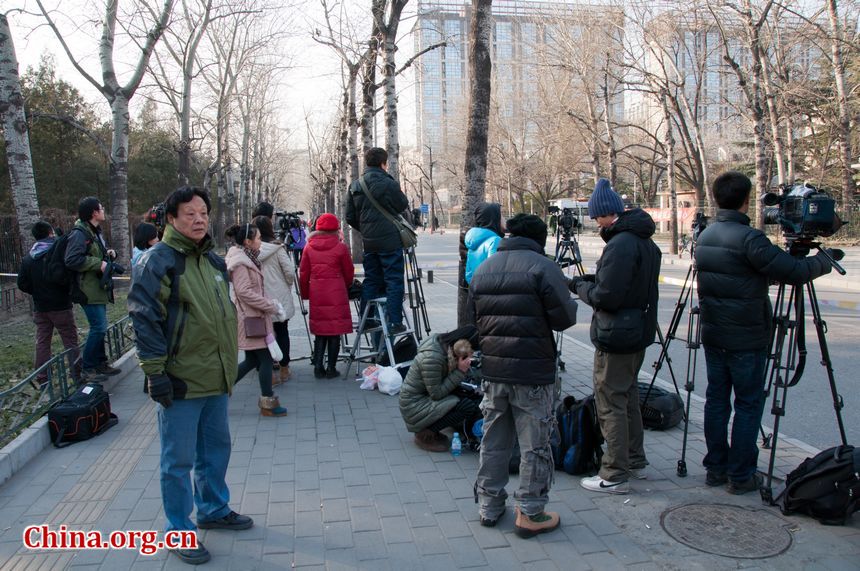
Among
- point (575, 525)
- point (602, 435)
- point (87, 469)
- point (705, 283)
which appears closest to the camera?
point (575, 525)

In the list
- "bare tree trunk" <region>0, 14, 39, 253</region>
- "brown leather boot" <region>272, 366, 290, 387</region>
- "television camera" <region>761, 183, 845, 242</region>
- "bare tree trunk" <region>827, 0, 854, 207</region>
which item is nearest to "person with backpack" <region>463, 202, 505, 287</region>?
"brown leather boot" <region>272, 366, 290, 387</region>

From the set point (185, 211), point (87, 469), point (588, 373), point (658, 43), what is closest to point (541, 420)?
point (185, 211)

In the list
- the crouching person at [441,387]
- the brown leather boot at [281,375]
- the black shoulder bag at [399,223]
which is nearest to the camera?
the crouching person at [441,387]

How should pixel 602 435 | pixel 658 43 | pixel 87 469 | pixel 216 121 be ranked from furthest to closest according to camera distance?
pixel 216 121 → pixel 658 43 → pixel 87 469 → pixel 602 435

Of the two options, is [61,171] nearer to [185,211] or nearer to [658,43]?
[658,43]

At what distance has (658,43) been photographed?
74.2ft

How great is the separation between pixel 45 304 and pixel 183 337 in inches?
170

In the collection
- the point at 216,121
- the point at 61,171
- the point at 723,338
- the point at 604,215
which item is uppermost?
the point at 216,121

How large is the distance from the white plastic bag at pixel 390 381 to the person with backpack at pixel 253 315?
1129mm

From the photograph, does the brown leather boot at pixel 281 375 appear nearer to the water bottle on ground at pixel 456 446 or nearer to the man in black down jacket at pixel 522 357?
the water bottle on ground at pixel 456 446

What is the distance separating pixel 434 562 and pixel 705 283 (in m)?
2.42

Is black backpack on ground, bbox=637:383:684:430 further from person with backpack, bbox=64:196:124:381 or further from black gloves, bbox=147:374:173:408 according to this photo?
person with backpack, bbox=64:196:124:381

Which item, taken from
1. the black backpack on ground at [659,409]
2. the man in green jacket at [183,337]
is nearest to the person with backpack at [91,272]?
the man in green jacket at [183,337]

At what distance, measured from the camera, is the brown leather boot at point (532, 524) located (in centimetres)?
373
